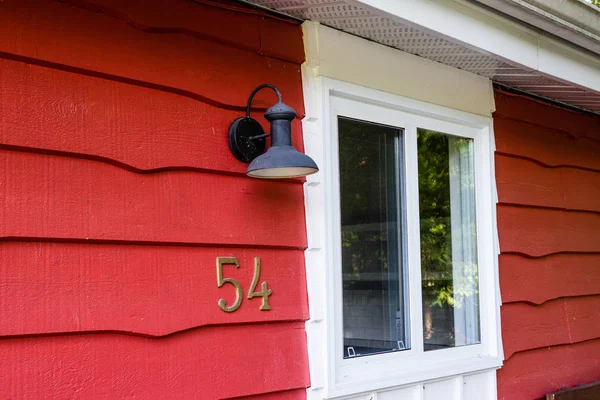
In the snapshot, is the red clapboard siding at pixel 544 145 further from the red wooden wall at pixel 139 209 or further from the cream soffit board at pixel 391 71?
the red wooden wall at pixel 139 209

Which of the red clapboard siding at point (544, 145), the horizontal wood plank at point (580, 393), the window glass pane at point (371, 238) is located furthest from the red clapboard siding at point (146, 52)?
the horizontal wood plank at point (580, 393)

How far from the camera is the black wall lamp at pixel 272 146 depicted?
2027mm

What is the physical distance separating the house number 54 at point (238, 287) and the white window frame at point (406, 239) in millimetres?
204

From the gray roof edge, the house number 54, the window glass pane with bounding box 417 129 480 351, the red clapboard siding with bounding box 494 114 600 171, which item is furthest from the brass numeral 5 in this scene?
the red clapboard siding with bounding box 494 114 600 171

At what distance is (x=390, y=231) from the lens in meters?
2.79

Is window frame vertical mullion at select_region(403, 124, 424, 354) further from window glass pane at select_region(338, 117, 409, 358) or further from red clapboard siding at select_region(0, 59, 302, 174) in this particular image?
red clapboard siding at select_region(0, 59, 302, 174)

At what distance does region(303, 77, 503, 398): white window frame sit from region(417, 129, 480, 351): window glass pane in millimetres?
41

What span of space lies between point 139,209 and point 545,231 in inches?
93.3

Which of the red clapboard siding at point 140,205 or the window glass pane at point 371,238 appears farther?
the window glass pane at point 371,238

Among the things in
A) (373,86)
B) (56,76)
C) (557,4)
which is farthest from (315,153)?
(557,4)

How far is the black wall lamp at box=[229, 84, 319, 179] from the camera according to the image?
203 cm

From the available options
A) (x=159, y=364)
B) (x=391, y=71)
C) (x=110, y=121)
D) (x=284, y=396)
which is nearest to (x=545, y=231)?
(x=391, y=71)

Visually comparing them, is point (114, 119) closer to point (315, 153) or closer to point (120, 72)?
point (120, 72)

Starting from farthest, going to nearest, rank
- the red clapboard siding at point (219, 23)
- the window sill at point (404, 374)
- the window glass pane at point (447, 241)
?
the window glass pane at point (447, 241)
the window sill at point (404, 374)
the red clapboard siding at point (219, 23)
